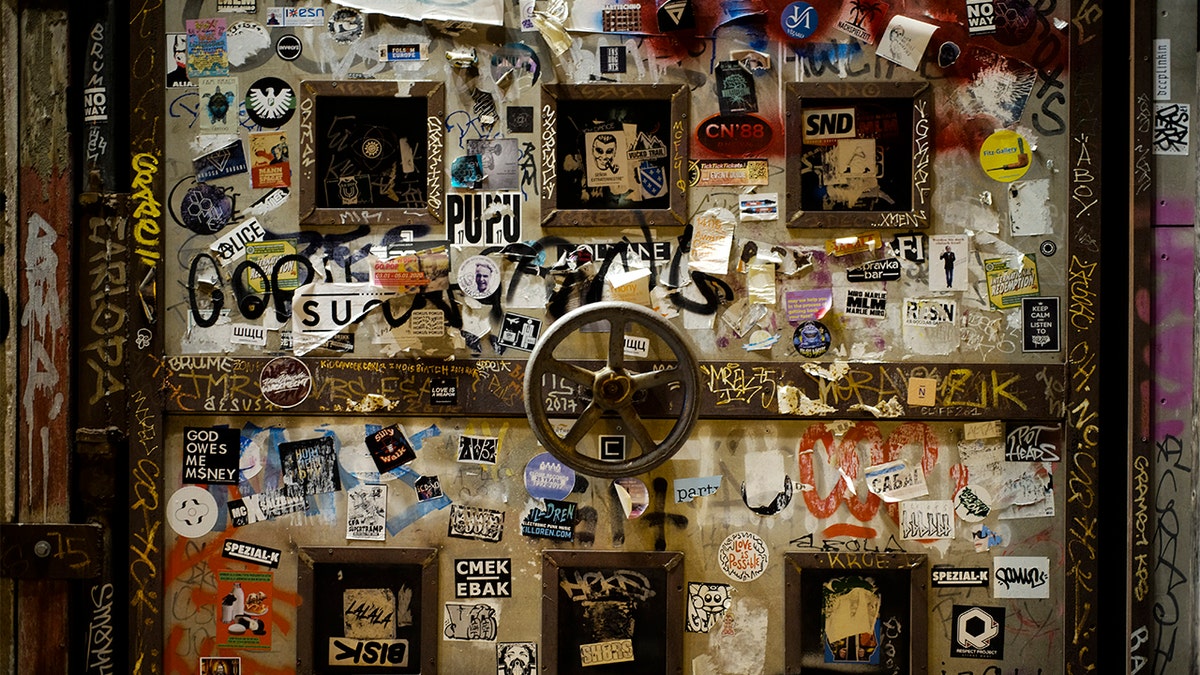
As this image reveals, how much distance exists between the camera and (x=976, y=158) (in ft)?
9.34

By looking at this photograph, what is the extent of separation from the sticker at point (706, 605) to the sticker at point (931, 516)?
2.31ft

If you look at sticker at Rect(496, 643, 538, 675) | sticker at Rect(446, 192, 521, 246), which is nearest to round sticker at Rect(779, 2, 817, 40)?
sticker at Rect(446, 192, 521, 246)

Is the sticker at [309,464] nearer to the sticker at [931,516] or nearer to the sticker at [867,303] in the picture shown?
the sticker at [867,303]

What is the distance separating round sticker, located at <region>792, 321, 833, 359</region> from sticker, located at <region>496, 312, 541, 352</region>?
0.93 meters

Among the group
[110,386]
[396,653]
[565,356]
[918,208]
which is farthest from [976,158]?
[110,386]

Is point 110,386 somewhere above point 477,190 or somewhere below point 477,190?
below

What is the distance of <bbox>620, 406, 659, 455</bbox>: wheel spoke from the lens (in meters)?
2.68

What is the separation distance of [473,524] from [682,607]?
0.81 metres

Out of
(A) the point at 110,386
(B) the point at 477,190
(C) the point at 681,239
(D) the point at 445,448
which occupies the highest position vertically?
(B) the point at 477,190

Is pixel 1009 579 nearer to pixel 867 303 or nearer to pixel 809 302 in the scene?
pixel 867 303

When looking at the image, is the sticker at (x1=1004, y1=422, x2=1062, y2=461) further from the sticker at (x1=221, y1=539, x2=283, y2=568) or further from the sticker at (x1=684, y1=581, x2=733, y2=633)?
the sticker at (x1=221, y1=539, x2=283, y2=568)

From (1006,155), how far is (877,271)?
604mm

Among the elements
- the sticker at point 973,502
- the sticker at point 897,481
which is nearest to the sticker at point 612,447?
the sticker at point 897,481

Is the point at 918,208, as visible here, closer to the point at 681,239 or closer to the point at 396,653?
the point at 681,239
